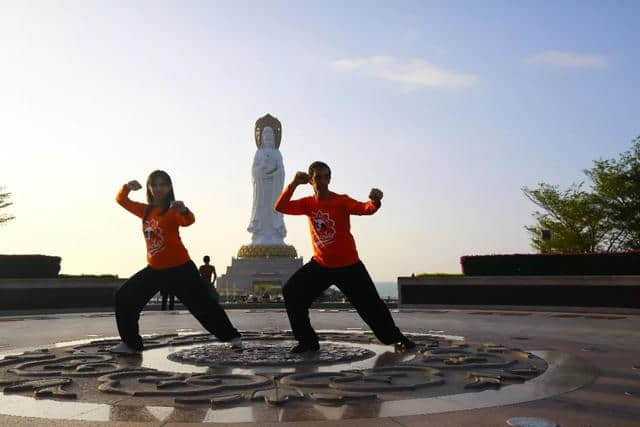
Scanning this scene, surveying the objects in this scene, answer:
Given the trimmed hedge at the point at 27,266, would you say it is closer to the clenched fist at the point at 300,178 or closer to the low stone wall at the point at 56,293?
the low stone wall at the point at 56,293

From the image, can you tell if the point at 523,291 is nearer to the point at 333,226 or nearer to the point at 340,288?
the point at 340,288

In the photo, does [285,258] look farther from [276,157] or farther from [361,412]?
[361,412]

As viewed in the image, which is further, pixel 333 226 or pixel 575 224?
pixel 575 224

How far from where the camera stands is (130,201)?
7004 mm

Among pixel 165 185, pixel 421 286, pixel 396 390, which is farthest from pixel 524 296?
pixel 396 390

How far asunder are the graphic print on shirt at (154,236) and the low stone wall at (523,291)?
41.4 ft

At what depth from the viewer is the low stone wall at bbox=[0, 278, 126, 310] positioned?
58.5 feet

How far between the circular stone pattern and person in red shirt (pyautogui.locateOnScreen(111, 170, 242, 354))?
12.4 inches

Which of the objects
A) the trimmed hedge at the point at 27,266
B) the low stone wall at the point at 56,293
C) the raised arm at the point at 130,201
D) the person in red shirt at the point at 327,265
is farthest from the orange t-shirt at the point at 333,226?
the trimmed hedge at the point at 27,266

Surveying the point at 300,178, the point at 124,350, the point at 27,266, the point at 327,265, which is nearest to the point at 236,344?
the point at 124,350

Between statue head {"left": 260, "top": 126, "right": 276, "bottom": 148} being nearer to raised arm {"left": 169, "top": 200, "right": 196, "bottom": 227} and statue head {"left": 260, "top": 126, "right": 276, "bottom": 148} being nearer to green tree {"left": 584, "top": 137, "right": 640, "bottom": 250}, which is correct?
green tree {"left": 584, "top": 137, "right": 640, "bottom": 250}

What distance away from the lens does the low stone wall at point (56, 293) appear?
1783 centimetres

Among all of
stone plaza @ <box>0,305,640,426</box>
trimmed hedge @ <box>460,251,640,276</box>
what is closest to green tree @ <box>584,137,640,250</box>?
trimmed hedge @ <box>460,251,640,276</box>

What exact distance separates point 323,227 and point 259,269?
97.3 feet
